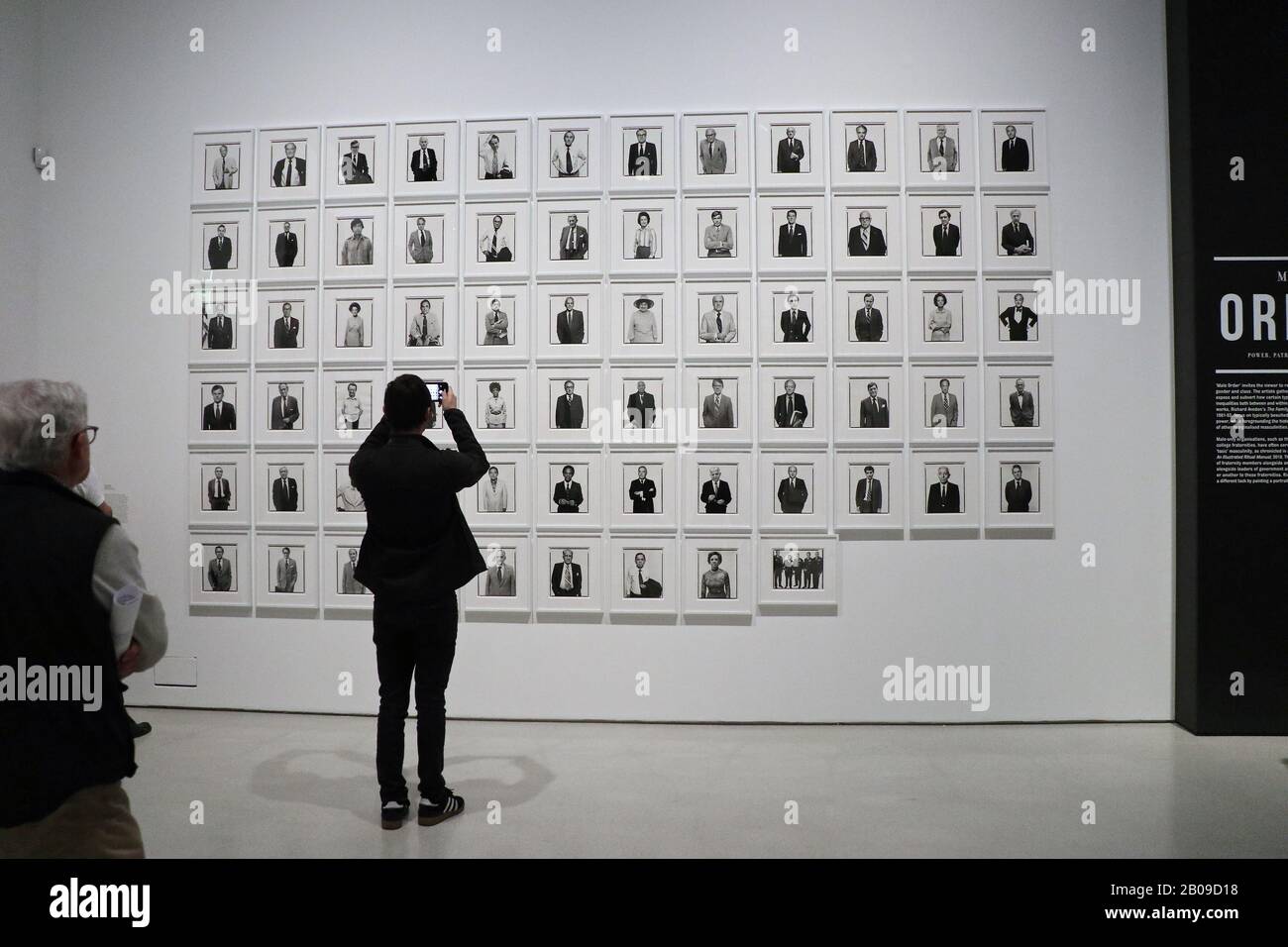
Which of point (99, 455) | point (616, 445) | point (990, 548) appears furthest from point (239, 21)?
point (990, 548)

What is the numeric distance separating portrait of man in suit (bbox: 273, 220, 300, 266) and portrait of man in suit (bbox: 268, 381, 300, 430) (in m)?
1.01

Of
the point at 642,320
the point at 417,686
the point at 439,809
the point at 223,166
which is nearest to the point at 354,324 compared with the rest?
the point at 223,166

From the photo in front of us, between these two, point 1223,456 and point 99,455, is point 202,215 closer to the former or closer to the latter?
point 99,455

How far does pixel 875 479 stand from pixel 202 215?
5913 mm

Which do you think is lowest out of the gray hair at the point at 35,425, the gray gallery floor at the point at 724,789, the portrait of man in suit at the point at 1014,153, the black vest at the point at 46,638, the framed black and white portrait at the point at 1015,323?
the gray gallery floor at the point at 724,789

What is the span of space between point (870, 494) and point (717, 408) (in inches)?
53.8

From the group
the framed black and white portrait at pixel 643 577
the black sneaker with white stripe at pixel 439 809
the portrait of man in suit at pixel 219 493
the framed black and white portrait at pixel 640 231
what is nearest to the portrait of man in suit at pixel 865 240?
the framed black and white portrait at pixel 640 231

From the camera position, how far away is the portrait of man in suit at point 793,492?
259 inches

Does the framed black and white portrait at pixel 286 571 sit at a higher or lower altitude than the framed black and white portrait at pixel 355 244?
lower

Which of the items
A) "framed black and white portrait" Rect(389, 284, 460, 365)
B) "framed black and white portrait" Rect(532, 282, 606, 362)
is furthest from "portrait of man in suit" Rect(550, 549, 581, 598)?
"framed black and white portrait" Rect(389, 284, 460, 365)

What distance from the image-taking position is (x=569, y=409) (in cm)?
669

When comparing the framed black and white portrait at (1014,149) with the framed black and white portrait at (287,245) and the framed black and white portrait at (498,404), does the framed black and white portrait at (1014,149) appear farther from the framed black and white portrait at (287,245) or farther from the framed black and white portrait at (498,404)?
the framed black and white portrait at (287,245)

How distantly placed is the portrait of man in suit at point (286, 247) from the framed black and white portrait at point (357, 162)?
42 centimetres

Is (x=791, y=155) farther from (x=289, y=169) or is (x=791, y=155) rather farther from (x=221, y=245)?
(x=221, y=245)
